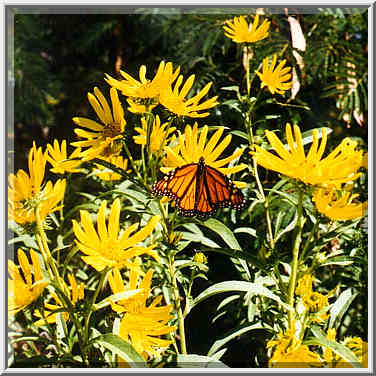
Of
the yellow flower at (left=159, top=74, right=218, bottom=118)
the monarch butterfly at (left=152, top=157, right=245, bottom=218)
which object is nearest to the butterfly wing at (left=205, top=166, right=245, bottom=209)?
the monarch butterfly at (left=152, top=157, right=245, bottom=218)

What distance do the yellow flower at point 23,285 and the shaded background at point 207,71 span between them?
0.60ft

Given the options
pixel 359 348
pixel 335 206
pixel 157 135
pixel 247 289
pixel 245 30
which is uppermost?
pixel 245 30

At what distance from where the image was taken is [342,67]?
1247 millimetres

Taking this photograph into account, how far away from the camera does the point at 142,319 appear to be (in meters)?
0.68

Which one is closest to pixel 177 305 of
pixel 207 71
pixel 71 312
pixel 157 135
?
pixel 71 312

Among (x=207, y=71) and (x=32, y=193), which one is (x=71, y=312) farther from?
(x=207, y=71)

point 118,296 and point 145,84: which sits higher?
point 145,84

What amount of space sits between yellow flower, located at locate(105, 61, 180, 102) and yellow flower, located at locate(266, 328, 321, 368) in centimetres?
43

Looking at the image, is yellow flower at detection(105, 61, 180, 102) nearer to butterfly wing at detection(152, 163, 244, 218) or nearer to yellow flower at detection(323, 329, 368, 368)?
butterfly wing at detection(152, 163, 244, 218)

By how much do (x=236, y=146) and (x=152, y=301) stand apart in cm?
34

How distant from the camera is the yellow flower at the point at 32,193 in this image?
64cm

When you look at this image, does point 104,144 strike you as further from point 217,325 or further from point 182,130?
point 217,325

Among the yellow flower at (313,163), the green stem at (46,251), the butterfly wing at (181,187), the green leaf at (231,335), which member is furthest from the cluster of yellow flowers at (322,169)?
the green stem at (46,251)

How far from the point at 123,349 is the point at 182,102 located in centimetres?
41
